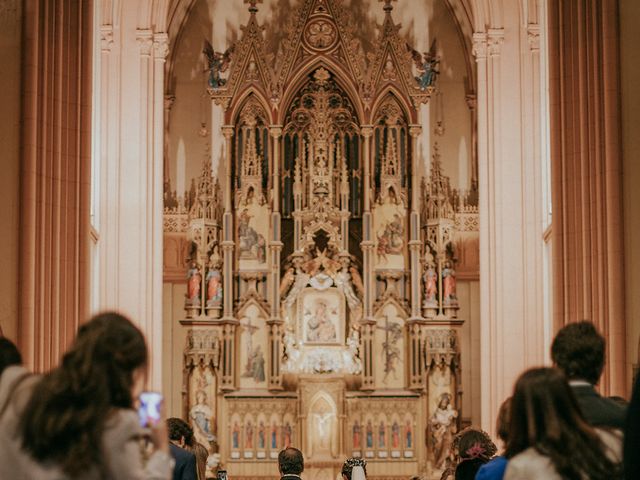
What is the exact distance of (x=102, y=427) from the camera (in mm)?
4578

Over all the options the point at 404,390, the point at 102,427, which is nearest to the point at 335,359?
the point at 404,390

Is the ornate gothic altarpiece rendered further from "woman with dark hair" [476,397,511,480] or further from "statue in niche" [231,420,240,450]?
"woman with dark hair" [476,397,511,480]

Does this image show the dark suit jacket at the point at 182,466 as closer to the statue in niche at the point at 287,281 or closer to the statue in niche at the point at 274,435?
the statue in niche at the point at 274,435

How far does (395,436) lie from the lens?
25.5 m

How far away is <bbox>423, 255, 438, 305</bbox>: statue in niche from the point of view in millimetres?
25812

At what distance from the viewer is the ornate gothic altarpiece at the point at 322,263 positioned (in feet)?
83.3

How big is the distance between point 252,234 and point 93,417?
71.6ft

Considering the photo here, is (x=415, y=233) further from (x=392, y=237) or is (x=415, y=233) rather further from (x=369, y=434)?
(x=369, y=434)

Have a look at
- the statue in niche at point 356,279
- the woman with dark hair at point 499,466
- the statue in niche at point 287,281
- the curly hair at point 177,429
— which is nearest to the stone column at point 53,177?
the curly hair at point 177,429

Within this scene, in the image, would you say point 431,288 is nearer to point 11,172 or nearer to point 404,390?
point 404,390

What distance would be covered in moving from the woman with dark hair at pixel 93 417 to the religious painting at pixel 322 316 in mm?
20990

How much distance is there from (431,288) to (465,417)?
294 cm

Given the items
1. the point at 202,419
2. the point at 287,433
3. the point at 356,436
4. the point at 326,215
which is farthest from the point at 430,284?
the point at 202,419

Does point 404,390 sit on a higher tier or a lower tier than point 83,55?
lower
